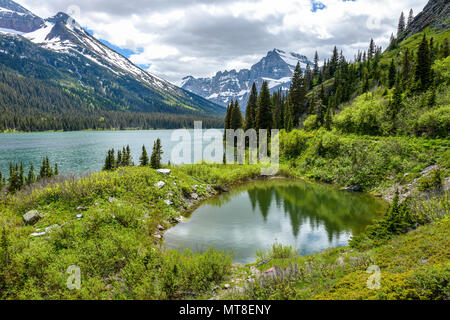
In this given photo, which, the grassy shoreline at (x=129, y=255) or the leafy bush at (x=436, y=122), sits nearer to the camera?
the grassy shoreline at (x=129, y=255)

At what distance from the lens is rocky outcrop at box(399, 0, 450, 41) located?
8275 cm

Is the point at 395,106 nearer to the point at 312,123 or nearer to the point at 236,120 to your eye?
the point at 312,123

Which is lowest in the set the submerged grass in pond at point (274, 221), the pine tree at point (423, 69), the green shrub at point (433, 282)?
the submerged grass in pond at point (274, 221)

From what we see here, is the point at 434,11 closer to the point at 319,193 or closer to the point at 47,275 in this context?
the point at 319,193

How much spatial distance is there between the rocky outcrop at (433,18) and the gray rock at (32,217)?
117356 mm

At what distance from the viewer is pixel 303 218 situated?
2480cm

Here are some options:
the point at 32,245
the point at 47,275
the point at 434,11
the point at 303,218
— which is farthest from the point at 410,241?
the point at 434,11

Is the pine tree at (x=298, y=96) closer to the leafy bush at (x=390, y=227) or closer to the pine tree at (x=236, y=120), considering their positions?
the pine tree at (x=236, y=120)

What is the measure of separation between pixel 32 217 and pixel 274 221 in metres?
20.9

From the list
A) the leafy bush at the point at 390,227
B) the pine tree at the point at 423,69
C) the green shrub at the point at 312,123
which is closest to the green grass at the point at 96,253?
the leafy bush at the point at 390,227

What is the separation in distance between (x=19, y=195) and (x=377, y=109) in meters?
55.3

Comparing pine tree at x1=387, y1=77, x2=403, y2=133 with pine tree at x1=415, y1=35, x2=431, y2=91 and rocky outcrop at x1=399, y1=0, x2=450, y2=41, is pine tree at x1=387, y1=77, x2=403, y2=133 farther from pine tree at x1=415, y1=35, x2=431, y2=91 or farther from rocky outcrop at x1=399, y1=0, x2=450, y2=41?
rocky outcrop at x1=399, y1=0, x2=450, y2=41

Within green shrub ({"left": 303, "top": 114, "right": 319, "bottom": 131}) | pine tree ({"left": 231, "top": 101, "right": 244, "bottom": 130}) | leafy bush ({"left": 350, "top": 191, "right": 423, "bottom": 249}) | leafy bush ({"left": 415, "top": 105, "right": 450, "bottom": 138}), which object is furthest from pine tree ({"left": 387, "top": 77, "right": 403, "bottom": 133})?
pine tree ({"left": 231, "top": 101, "right": 244, "bottom": 130})

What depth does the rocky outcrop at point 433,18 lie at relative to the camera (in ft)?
→ 271
